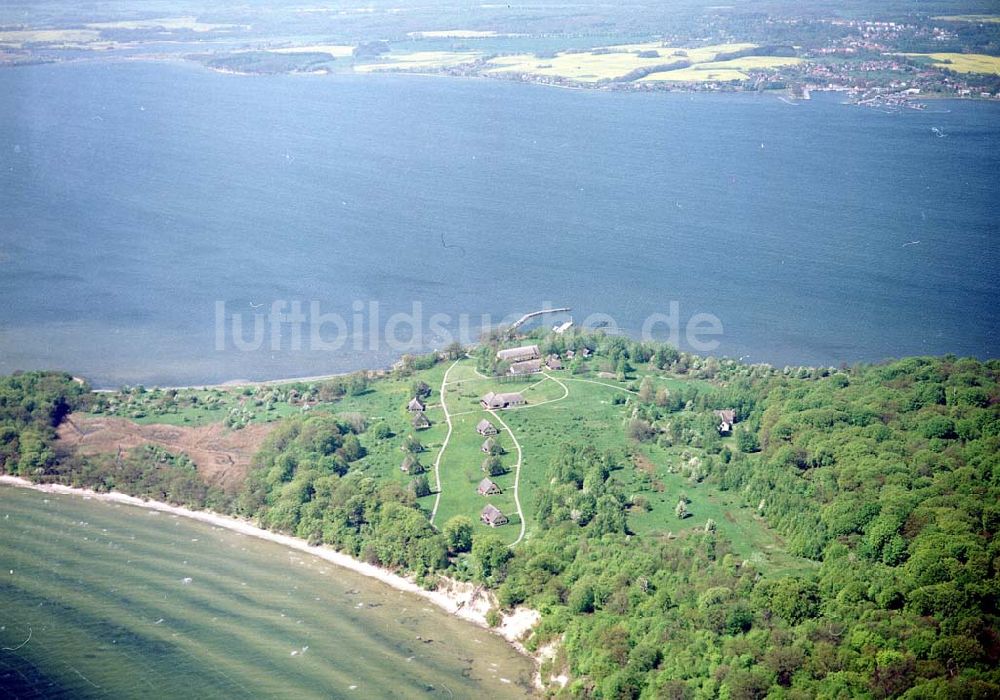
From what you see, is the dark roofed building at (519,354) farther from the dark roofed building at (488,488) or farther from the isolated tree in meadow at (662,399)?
the dark roofed building at (488,488)

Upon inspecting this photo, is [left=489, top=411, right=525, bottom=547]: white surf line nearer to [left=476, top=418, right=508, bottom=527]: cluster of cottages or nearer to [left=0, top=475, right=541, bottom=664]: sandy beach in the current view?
[left=476, top=418, right=508, bottom=527]: cluster of cottages

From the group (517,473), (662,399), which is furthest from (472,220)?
(517,473)

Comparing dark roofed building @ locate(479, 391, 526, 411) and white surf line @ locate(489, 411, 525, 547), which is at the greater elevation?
dark roofed building @ locate(479, 391, 526, 411)

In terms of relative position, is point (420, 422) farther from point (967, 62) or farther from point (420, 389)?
point (967, 62)

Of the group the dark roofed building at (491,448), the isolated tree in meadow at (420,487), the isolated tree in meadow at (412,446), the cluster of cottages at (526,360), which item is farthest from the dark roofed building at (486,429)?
the cluster of cottages at (526,360)

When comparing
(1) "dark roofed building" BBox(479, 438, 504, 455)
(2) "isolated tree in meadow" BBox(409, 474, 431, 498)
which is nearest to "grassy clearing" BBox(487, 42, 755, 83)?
(1) "dark roofed building" BBox(479, 438, 504, 455)

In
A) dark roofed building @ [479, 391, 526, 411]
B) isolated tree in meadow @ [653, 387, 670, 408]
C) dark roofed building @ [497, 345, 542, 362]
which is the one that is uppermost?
dark roofed building @ [497, 345, 542, 362]

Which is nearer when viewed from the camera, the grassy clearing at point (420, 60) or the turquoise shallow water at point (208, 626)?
the turquoise shallow water at point (208, 626)
